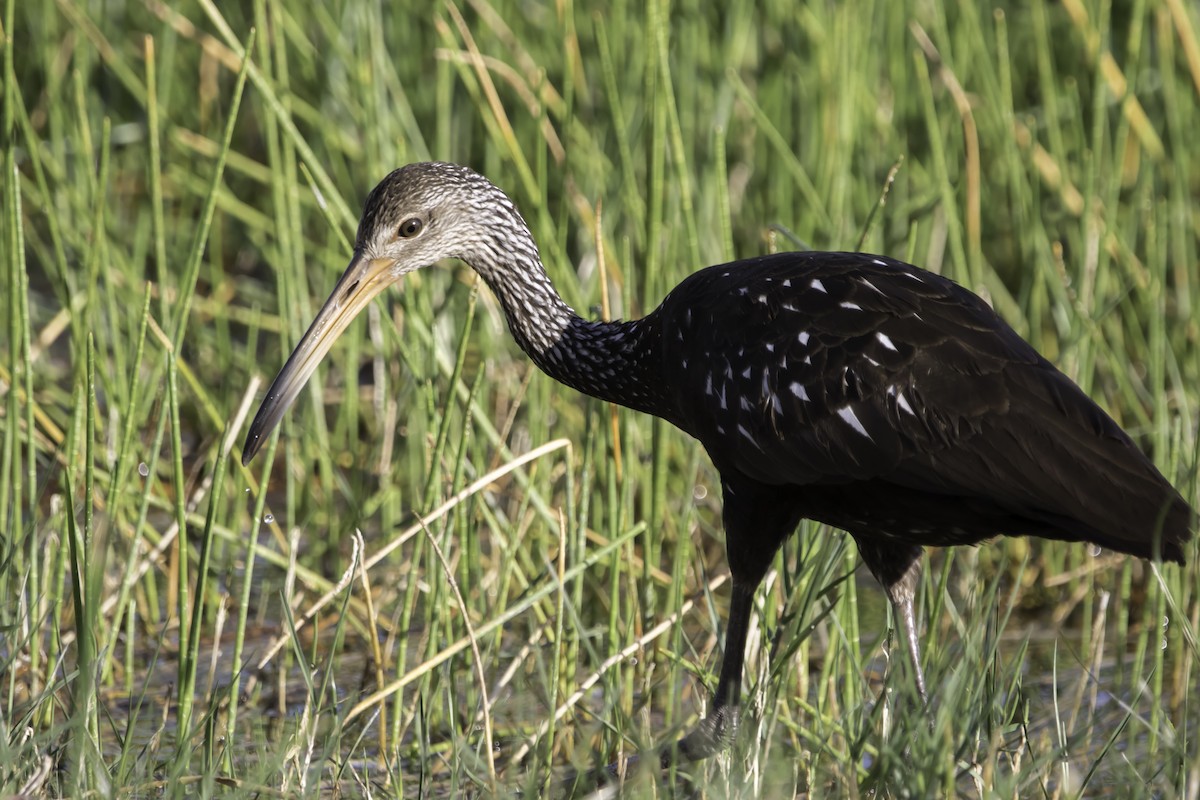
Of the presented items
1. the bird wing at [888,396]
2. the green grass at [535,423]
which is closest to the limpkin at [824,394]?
the bird wing at [888,396]

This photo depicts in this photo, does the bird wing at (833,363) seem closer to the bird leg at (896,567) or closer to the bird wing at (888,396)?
the bird wing at (888,396)

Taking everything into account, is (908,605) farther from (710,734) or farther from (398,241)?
(398,241)

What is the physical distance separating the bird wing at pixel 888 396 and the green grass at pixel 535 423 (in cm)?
28

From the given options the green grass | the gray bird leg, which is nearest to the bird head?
the green grass

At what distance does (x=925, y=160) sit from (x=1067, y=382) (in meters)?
3.02

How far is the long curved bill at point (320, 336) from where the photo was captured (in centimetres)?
419

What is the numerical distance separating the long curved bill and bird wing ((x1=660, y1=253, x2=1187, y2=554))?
0.80 m

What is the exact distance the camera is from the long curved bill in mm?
4188

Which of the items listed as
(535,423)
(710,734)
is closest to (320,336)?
(535,423)

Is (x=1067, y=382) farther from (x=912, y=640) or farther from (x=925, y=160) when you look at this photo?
(x=925, y=160)

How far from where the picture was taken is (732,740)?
13.0 ft

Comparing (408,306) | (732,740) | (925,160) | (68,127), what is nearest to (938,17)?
(925,160)

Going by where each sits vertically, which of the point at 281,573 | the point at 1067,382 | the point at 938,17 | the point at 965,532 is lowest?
the point at 281,573

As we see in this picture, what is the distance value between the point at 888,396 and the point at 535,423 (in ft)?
5.66
